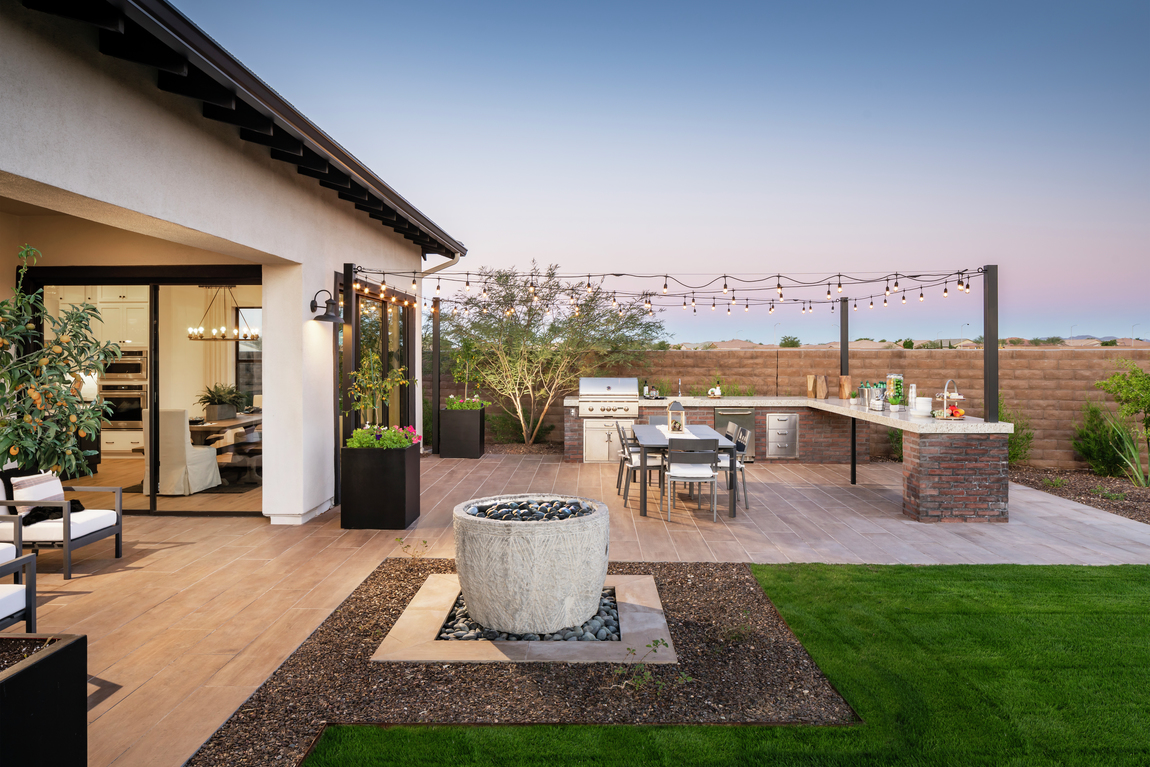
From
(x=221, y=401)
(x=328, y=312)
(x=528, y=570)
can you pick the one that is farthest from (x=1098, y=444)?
(x=221, y=401)

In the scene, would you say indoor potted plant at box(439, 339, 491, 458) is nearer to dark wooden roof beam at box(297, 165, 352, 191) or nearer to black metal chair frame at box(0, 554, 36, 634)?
dark wooden roof beam at box(297, 165, 352, 191)

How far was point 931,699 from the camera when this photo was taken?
8.45 ft

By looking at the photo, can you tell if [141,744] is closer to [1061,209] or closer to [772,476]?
[772,476]

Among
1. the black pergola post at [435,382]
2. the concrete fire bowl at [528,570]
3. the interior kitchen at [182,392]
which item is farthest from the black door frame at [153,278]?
the black pergola post at [435,382]

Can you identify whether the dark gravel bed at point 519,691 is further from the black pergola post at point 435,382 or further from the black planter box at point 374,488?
the black pergola post at point 435,382

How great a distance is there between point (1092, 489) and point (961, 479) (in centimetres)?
291

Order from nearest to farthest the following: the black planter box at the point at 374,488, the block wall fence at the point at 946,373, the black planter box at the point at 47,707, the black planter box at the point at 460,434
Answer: the black planter box at the point at 47,707 → the black planter box at the point at 374,488 → the block wall fence at the point at 946,373 → the black planter box at the point at 460,434

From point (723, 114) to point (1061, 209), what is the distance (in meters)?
5.84

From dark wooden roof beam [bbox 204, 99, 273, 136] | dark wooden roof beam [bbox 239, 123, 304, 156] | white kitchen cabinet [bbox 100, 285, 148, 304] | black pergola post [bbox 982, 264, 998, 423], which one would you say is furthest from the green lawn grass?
white kitchen cabinet [bbox 100, 285, 148, 304]

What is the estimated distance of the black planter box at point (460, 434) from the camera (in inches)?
393

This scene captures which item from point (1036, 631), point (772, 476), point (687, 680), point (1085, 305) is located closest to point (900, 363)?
point (772, 476)

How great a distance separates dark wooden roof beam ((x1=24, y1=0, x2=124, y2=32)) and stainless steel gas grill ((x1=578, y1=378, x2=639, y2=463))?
7.48 metres

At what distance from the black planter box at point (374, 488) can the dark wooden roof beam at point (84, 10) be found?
3619 millimetres

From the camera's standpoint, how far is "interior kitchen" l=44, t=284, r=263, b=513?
5922 millimetres
